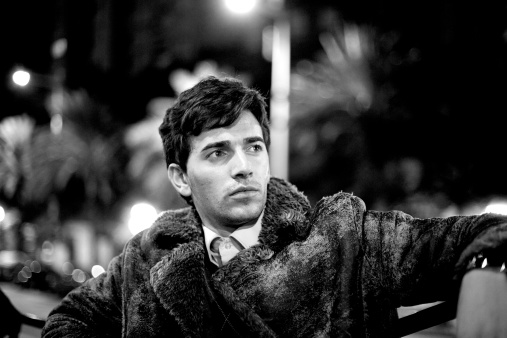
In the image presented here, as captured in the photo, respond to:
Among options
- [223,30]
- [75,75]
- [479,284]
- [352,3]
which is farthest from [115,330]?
[75,75]

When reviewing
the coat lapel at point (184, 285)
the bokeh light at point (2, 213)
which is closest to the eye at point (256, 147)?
the coat lapel at point (184, 285)

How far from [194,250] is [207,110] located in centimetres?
74

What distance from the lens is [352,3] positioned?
1511cm

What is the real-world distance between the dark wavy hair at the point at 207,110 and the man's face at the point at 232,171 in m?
0.05

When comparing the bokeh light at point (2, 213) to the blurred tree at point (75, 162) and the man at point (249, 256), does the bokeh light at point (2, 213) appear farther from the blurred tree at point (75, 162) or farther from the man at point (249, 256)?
the man at point (249, 256)

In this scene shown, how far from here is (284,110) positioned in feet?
28.2

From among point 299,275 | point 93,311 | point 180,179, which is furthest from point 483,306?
point 93,311

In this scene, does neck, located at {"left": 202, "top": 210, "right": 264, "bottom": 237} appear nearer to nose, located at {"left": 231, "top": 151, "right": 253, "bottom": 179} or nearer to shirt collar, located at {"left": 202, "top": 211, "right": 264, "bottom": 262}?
Answer: shirt collar, located at {"left": 202, "top": 211, "right": 264, "bottom": 262}

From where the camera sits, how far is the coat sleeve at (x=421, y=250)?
186cm

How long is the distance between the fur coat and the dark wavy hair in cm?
41

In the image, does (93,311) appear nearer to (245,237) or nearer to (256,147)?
(245,237)

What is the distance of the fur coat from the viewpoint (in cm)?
212

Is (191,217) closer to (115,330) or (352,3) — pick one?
(115,330)

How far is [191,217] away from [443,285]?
1.43 meters
